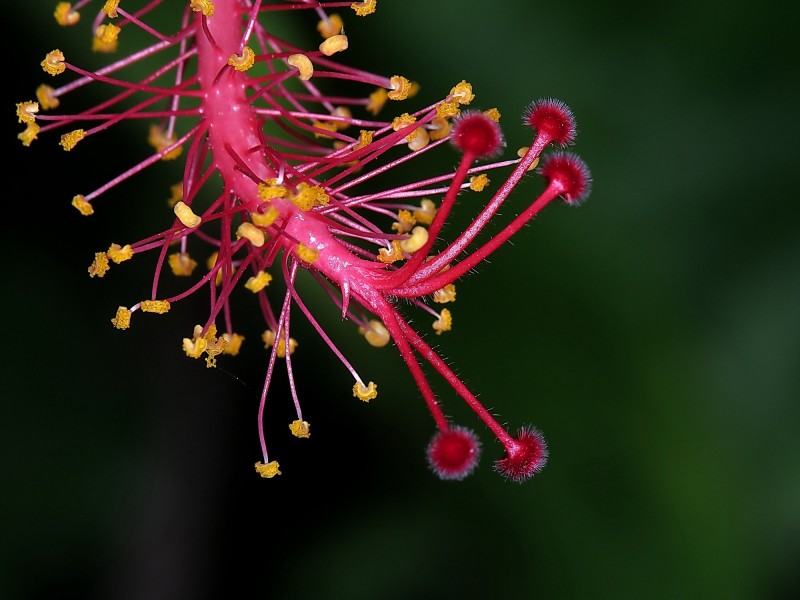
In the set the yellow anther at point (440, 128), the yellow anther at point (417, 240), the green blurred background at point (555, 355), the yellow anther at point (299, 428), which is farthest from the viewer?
the green blurred background at point (555, 355)

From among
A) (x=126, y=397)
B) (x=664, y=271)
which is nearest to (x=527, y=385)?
(x=664, y=271)

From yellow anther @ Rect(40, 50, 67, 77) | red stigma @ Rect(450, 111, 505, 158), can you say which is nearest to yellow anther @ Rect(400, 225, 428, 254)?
red stigma @ Rect(450, 111, 505, 158)

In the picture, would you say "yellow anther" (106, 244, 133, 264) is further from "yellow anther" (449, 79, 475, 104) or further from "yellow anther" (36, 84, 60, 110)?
"yellow anther" (449, 79, 475, 104)

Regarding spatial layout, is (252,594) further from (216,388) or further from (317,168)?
(317,168)

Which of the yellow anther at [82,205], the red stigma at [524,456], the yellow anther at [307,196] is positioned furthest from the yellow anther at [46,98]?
the red stigma at [524,456]

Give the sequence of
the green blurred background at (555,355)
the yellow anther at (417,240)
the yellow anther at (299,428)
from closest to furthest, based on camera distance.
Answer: the yellow anther at (417,240)
the yellow anther at (299,428)
the green blurred background at (555,355)

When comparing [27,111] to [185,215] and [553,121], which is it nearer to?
[185,215]

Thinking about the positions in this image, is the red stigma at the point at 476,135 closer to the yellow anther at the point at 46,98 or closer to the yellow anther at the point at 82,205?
the yellow anther at the point at 82,205
